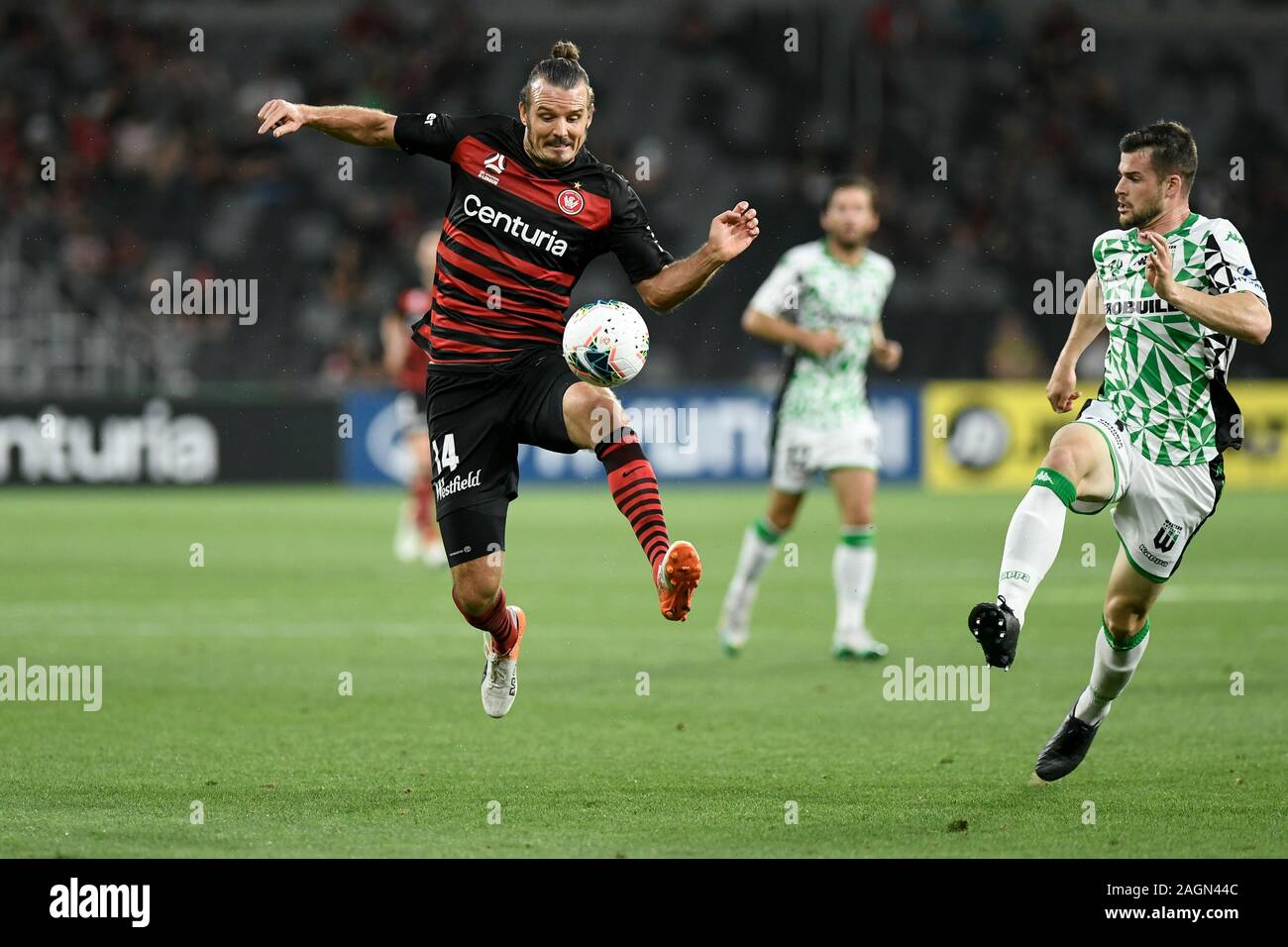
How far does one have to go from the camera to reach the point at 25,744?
24.4 ft

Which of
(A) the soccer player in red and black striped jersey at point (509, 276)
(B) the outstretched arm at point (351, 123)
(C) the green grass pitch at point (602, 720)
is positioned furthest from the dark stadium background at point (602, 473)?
(B) the outstretched arm at point (351, 123)

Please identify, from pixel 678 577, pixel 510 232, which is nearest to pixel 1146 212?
pixel 678 577

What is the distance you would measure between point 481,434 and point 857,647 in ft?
12.6

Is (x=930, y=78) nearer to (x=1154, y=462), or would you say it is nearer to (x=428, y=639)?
(x=428, y=639)

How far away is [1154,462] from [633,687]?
3.59 metres

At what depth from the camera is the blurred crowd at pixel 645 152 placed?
24453 millimetres

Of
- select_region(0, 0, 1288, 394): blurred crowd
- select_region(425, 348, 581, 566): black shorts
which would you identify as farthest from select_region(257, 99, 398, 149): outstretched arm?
select_region(0, 0, 1288, 394): blurred crowd

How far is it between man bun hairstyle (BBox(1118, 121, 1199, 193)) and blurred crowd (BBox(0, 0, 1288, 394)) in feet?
57.6

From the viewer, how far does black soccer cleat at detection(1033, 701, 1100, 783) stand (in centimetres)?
657

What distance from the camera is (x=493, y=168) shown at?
6859mm

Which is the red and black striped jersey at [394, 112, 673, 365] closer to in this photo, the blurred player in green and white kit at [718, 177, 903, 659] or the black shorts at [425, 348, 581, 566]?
the black shorts at [425, 348, 581, 566]

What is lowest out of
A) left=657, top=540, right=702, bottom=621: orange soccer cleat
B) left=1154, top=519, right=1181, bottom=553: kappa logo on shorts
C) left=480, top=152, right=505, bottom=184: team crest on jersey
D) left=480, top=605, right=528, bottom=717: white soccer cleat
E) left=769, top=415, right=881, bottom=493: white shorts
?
left=480, top=605, right=528, bottom=717: white soccer cleat

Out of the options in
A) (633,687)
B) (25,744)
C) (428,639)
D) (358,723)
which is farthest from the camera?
(428,639)

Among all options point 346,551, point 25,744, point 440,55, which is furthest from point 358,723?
point 440,55
